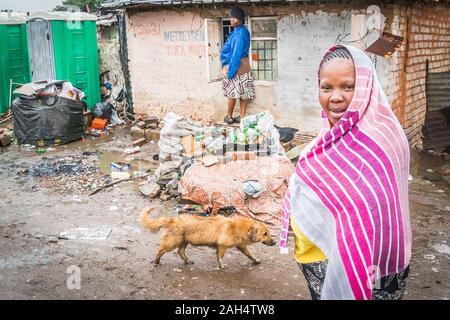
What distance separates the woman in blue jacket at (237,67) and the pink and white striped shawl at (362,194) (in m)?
7.15

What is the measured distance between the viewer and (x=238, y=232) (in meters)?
4.62

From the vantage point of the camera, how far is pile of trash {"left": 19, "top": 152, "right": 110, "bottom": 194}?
24.6ft

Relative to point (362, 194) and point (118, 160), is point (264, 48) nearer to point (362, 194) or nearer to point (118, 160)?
point (118, 160)

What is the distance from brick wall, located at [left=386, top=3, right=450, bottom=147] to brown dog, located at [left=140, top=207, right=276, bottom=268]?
4841mm

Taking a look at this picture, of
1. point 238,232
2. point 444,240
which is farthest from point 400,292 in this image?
point 444,240

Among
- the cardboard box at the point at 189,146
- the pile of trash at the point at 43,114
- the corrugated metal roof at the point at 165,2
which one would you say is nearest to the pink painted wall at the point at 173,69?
the corrugated metal roof at the point at 165,2

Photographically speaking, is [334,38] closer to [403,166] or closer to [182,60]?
[182,60]

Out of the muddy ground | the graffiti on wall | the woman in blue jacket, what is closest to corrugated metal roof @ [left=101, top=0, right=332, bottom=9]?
the woman in blue jacket

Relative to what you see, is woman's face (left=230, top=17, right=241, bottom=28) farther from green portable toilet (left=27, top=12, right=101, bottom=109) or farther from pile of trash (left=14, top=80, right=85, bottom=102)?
green portable toilet (left=27, top=12, right=101, bottom=109)

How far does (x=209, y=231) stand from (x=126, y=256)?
3.56ft

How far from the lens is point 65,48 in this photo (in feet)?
39.2

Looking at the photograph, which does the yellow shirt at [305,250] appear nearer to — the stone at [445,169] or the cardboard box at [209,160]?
the cardboard box at [209,160]

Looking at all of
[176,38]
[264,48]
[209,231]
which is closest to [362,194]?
[209,231]
